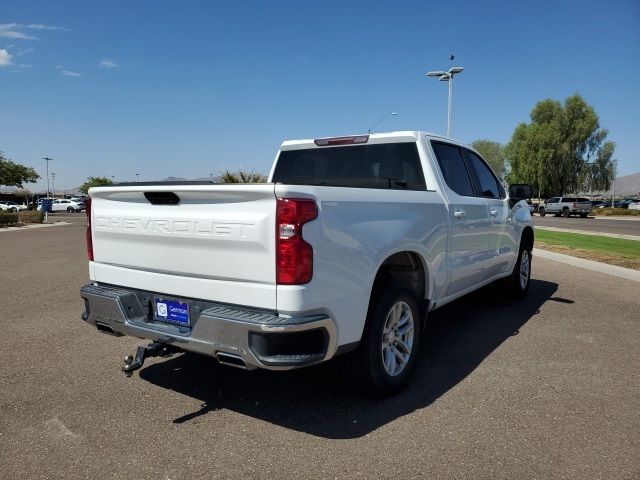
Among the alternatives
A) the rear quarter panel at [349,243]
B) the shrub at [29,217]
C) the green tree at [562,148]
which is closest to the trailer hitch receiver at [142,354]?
the rear quarter panel at [349,243]

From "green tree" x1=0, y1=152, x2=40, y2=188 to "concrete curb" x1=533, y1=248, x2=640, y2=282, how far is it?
5723 centimetres

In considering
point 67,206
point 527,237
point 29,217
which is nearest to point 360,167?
point 527,237

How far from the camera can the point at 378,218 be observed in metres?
3.32

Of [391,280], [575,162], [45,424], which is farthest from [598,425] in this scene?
[575,162]

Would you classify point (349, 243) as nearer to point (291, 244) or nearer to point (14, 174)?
point (291, 244)

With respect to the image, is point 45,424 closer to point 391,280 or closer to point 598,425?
point 391,280

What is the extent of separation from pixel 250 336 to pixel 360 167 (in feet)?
7.93

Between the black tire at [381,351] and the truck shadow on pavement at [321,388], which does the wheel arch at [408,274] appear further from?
the truck shadow on pavement at [321,388]

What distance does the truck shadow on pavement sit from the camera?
10.7 ft

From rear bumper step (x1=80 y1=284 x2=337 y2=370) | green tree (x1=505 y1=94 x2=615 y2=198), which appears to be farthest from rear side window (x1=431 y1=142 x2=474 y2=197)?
green tree (x1=505 y1=94 x2=615 y2=198)

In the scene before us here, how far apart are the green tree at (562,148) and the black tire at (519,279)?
175 ft

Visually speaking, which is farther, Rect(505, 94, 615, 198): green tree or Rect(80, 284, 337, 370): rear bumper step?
Rect(505, 94, 615, 198): green tree

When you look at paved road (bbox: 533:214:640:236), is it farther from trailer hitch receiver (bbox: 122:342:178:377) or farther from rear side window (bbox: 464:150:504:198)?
trailer hitch receiver (bbox: 122:342:178:377)

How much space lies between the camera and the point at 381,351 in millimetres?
3404
